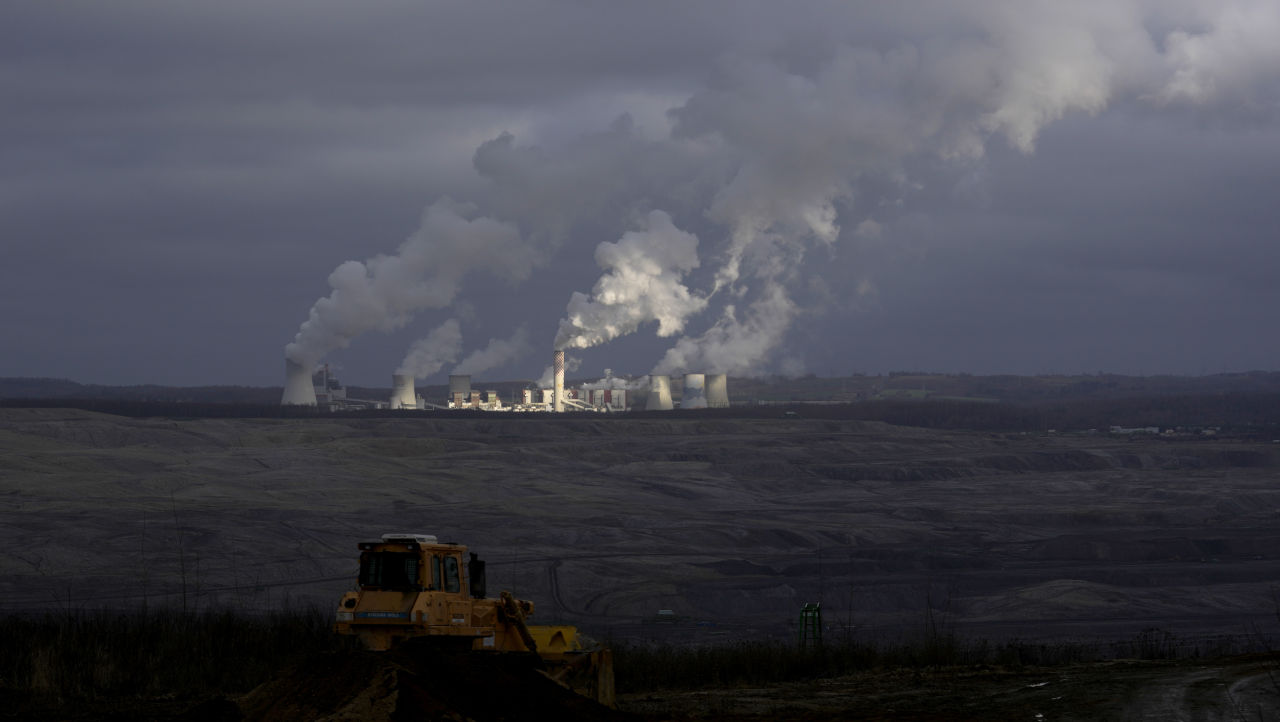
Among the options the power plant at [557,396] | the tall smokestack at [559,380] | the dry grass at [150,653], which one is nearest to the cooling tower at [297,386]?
the power plant at [557,396]

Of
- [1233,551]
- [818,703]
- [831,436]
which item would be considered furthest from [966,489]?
[818,703]

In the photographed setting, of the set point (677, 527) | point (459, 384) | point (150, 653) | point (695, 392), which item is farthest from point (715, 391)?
point (150, 653)

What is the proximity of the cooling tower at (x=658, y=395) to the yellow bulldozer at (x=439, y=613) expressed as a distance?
12381 centimetres

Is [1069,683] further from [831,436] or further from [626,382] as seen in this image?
[626,382]

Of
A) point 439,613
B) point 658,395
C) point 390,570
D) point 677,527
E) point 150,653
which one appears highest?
point 658,395

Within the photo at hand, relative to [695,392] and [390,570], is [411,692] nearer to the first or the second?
[390,570]

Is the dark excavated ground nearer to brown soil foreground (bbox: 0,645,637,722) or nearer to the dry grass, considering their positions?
the dry grass

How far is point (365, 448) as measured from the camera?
323 ft

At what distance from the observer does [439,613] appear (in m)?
17.0

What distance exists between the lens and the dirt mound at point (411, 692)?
13.8 metres

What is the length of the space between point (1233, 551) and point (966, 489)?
28.0 metres

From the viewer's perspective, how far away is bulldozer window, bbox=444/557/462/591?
17.4 metres

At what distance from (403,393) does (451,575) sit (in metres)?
122

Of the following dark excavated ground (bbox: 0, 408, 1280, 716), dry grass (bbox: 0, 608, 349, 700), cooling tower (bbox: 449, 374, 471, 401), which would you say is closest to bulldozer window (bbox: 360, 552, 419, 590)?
dry grass (bbox: 0, 608, 349, 700)
